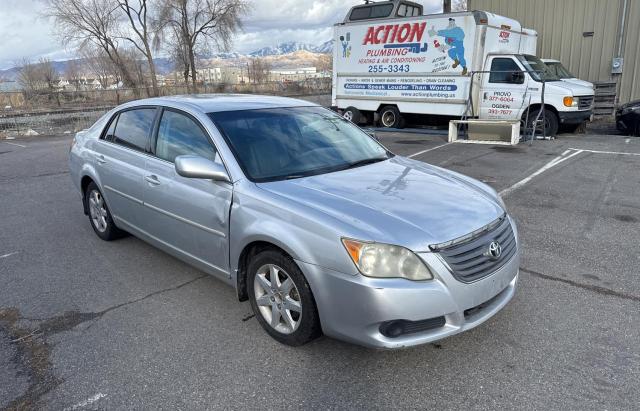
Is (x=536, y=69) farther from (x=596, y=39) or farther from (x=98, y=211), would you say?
(x=98, y=211)

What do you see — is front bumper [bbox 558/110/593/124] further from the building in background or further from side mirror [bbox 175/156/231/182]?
side mirror [bbox 175/156/231/182]

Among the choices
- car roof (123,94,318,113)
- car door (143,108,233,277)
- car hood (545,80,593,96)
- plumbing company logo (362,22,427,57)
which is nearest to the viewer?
car door (143,108,233,277)

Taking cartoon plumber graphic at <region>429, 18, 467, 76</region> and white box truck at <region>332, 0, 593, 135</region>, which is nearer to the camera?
white box truck at <region>332, 0, 593, 135</region>

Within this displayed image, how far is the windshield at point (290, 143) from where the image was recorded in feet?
11.5

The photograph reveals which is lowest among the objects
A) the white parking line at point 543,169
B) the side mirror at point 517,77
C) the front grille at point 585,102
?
→ the white parking line at point 543,169

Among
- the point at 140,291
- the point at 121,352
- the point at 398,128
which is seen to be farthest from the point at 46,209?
the point at 398,128

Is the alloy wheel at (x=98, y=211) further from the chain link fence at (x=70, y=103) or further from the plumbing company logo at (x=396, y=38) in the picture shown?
the chain link fence at (x=70, y=103)

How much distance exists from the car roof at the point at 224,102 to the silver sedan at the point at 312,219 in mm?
19

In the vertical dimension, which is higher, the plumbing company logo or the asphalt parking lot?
the plumbing company logo

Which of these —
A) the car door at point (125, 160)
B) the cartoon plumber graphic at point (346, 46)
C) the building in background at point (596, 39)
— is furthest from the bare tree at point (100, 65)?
the car door at point (125, 160)

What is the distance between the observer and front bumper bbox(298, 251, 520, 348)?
2.60 metres

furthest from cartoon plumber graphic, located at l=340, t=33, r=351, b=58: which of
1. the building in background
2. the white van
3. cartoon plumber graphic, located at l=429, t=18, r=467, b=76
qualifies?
the building in background

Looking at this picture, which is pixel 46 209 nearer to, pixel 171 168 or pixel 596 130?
pixel 171 168

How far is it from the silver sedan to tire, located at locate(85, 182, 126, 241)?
0.49m
